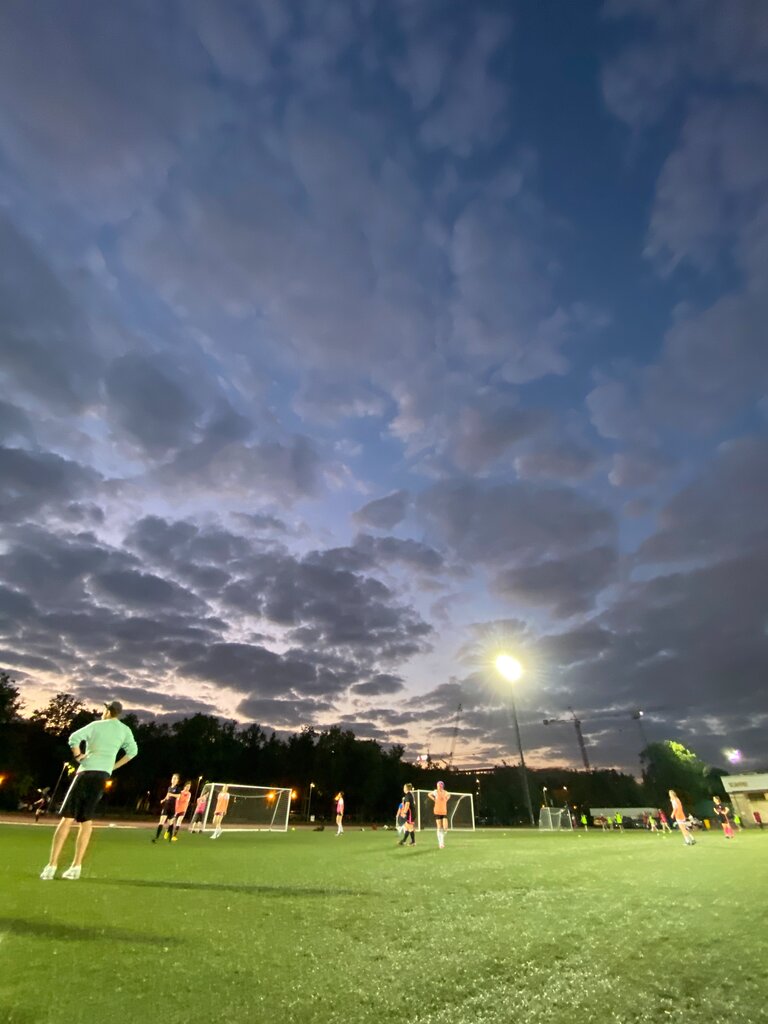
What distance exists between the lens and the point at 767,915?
565 centimetres

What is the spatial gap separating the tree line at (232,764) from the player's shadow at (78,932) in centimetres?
7262

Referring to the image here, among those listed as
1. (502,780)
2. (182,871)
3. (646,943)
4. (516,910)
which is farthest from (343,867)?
(502,780)

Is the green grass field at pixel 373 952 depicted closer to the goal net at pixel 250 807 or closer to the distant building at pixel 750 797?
the goal net at pixel 250 807

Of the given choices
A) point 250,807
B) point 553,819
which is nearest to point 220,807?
point 250,807

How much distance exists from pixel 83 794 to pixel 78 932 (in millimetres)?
2994

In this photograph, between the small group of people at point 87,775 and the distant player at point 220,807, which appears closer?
the small group of people at point 87,775

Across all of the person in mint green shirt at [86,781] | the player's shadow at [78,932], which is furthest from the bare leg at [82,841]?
the player's shadow at [78,932]

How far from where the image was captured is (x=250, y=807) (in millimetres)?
32188

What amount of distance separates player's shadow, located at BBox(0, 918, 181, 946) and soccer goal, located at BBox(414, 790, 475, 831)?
33727 millimetres

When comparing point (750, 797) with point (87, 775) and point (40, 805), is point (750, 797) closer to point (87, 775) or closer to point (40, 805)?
point (40, 805)

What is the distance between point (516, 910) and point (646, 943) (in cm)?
178

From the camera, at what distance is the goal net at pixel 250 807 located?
92.4 feet

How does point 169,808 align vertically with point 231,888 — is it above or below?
above

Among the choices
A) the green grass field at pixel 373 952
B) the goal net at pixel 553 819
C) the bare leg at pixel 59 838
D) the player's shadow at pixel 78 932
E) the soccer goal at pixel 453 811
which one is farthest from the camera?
the goal net at pixel 553 819
